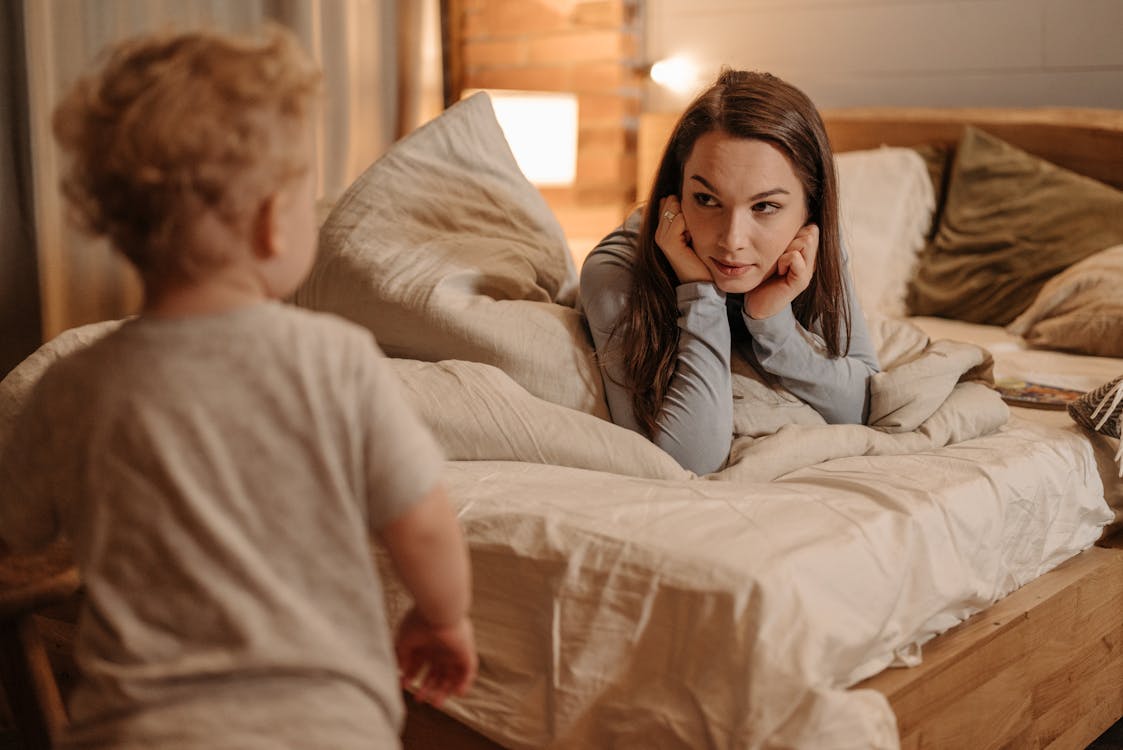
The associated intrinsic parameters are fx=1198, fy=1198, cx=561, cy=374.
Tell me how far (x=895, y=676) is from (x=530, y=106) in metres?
2.20

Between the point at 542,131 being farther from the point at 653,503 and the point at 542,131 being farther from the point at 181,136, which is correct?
the point at 181,136

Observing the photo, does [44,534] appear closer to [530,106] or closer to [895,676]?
[895,676]

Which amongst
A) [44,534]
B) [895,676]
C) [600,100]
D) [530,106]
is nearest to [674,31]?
[600,100]

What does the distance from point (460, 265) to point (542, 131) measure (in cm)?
156

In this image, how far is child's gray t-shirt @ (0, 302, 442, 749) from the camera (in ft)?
2.25

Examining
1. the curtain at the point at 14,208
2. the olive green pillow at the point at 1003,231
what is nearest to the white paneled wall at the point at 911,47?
the olive green pillow at the point at 1003,231

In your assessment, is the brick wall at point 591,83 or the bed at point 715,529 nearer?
the bed at point 715,529

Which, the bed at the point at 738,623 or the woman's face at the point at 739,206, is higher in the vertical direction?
the woman's face at the point at 739,206

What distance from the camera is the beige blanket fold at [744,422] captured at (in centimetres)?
133

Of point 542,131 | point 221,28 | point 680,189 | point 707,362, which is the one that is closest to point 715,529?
point 707,362

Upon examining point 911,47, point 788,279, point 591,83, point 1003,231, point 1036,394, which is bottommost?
point 1036,394

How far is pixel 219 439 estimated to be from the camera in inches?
27.2

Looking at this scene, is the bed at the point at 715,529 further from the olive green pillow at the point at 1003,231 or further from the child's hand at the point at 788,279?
the olive green pillow at the point at 1003,231

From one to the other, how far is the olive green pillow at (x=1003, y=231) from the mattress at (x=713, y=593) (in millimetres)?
1197
